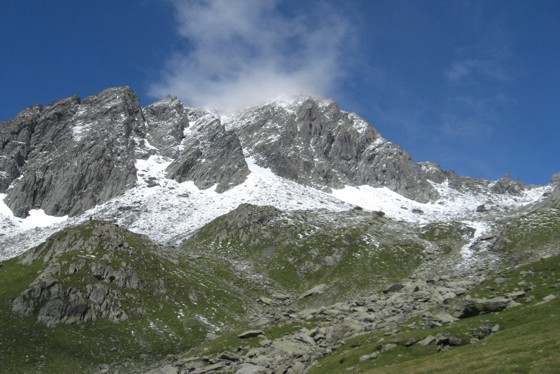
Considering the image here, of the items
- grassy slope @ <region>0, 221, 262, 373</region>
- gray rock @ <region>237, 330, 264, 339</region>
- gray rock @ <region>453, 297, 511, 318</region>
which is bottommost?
gray rock @ <region>453, 297, 511, 318</region>

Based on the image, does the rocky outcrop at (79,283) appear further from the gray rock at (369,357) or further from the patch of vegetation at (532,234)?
the patch of vegetation at (532,234)

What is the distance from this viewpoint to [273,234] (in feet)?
603

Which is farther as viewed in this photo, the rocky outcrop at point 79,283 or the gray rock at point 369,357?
the rocky outcrop at point 79,283

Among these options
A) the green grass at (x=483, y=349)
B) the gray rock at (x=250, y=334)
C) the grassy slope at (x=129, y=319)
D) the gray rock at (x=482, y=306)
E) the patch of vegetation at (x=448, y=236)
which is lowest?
the green grass at (x=483, y=349)

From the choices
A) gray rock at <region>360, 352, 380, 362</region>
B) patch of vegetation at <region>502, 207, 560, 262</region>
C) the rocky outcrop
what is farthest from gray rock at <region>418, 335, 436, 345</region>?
patch of vegetation at <region>502, 207, 560, 262</region>

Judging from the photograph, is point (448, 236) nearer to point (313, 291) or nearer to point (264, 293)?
point (313, 291)

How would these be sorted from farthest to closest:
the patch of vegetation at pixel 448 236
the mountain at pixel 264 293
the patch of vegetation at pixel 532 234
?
1. the patch of vegetation at pixel 448 236
2. the patch of vegetation at pixel 532 234
3. the mountain at pixel 264 293

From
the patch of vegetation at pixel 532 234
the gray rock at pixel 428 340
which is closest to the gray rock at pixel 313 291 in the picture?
the patch of vegetation at pixel 532 234

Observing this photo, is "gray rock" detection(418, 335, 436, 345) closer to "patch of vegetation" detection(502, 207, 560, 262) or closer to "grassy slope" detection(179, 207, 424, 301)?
"grassy slope" detection(179, 207, 424, 301)

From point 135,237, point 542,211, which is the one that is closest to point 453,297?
point 135,237

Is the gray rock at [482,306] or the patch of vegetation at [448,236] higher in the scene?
the patch of vegetation at [448,236]

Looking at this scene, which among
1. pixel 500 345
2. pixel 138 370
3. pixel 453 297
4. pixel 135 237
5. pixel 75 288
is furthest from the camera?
pixel 135 237

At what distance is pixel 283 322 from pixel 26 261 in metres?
77.6

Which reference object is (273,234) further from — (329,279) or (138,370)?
(138,370)
